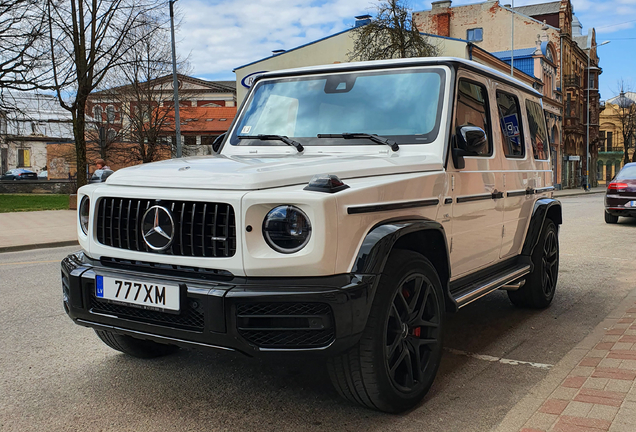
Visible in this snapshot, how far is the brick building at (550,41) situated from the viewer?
49.8 metres

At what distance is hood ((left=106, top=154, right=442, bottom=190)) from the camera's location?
9.66 feet

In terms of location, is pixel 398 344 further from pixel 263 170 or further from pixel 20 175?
pixel 20 175

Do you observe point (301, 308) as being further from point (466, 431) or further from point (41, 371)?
point (41, 371)

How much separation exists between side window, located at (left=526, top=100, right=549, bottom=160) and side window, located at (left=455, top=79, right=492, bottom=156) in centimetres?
113

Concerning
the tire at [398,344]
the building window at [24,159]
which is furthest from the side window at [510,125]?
the building window at [24,159]

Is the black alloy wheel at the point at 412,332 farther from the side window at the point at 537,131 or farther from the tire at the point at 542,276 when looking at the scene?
the side window at the point at 537,131

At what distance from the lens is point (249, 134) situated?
443 centimetres

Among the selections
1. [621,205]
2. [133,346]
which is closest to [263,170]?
[133,346]

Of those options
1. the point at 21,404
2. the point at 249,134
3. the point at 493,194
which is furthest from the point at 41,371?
the point at 493,194

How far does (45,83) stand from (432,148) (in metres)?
22.2

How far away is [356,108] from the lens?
4105mm

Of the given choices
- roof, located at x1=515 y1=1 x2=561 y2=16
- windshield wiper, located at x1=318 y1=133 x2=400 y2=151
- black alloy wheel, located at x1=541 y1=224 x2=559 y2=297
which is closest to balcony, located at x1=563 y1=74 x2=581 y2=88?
roof, located at x1=515 y1=1 x2=561 y2=16

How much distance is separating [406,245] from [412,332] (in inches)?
18.6

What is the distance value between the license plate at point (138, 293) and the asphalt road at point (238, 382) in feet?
1.39
